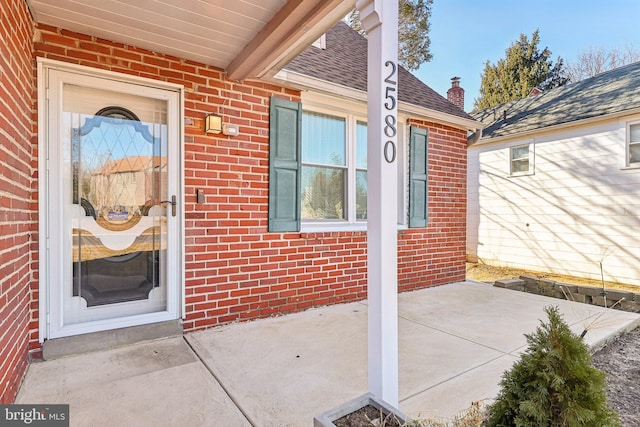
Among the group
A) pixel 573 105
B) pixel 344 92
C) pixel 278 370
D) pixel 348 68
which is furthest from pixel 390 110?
pixel 573 105

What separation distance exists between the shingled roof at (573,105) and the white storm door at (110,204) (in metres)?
7.94

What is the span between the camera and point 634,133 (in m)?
6.30

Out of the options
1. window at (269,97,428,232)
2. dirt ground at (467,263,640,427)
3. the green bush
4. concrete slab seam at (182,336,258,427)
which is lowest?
dirt ground at (467,263,640,427)

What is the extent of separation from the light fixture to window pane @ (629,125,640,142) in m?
7.59

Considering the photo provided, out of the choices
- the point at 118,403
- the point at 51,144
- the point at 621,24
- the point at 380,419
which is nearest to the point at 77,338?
the point at 118,403

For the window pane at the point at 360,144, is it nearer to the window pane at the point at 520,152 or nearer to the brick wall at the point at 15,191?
the brick wall at the point at 15,191

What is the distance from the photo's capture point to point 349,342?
9.55 ft

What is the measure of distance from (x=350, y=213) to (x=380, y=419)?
3074 mm

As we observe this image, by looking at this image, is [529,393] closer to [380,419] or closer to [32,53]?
[380,419]

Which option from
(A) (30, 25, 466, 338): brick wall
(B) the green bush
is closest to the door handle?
(A) (30, 25, 466, 338): brick wall

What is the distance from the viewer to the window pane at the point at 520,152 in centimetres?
801

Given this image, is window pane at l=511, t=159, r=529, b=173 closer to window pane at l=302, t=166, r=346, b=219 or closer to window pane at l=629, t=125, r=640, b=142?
window pane at l=629, t=125, r=640, b=142

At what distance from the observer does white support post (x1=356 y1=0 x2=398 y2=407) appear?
5.69ft

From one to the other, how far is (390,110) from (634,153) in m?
7.24
